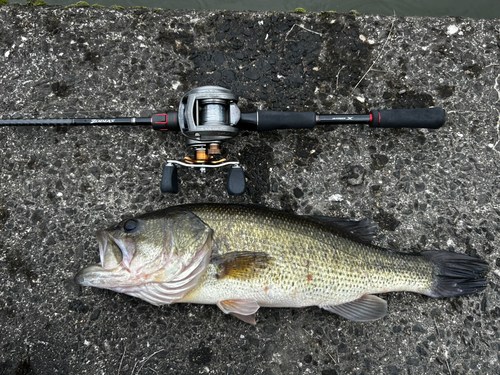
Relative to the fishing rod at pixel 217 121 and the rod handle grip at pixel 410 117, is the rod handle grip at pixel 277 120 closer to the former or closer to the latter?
the fishing rod at pixel 217 121

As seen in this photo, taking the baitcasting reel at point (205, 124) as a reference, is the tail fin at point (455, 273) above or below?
below

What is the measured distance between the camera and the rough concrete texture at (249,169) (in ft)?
9.37

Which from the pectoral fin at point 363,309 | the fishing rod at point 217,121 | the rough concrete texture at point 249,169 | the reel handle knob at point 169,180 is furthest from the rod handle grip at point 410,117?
the reel handle knob at point 169,180

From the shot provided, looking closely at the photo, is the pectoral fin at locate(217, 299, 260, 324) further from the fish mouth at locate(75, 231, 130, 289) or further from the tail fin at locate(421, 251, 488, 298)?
the tail fin at locate(421, 251, 488, 298)

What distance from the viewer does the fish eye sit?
2.42 meters

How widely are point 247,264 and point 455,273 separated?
1806 mm

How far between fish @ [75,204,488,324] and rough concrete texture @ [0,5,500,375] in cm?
36

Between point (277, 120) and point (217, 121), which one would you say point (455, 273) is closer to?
point (277, 120)

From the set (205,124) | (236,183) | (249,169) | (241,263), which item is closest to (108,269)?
(241,263)

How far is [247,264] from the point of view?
8.06 feet

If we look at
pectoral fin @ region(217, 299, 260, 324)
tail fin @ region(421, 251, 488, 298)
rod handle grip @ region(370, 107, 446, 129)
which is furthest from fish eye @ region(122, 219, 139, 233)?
tail fin @ region(421, 251, 488, 298)

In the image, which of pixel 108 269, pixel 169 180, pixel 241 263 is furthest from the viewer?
pixel 169 180

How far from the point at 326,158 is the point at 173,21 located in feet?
6.61

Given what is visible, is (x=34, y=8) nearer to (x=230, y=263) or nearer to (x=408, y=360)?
(x=230, y=263)
